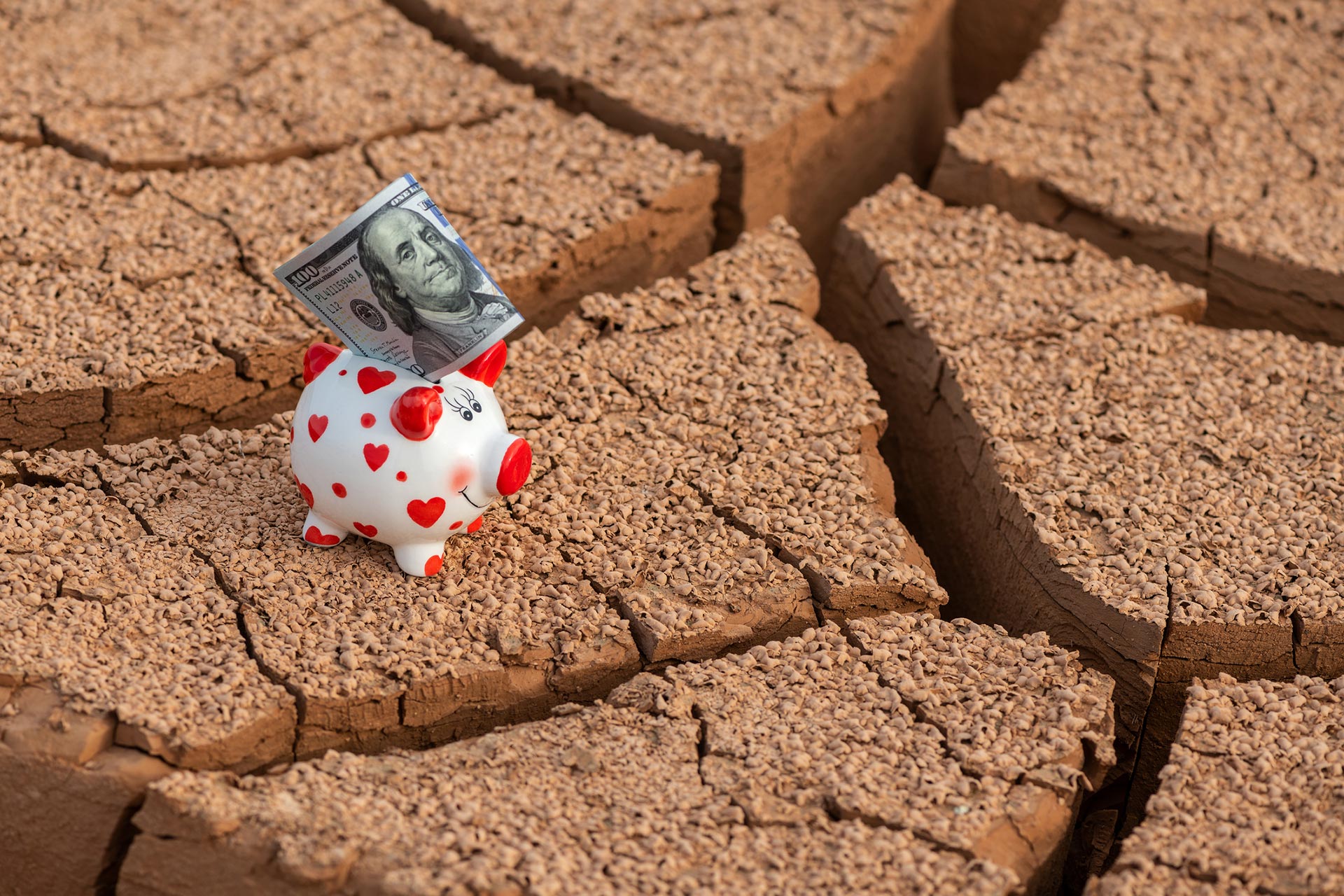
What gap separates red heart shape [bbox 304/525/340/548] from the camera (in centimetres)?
220

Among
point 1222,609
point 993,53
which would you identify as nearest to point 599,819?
point 1222,609

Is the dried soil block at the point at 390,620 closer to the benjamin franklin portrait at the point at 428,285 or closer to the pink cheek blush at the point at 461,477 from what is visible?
the pink cheek blush at the point at 461,477

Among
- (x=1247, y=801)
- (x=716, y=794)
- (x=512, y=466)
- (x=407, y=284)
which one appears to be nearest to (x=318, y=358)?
(x=407, y=284)

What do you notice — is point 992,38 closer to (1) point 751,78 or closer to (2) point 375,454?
(1) point 751,78

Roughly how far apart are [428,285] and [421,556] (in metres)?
0.43

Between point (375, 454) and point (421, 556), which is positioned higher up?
point (375, 454)

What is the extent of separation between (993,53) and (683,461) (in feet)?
7.45

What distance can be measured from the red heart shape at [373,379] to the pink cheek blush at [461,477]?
0.16 meters

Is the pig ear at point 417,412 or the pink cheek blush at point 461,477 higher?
the pig ear at point 417,412

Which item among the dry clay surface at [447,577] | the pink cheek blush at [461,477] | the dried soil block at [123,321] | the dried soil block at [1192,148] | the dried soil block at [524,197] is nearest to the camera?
the dry clay surface at [447,577]

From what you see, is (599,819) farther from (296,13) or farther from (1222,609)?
(296,13)

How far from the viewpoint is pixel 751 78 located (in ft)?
10.9

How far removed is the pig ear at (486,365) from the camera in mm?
2145

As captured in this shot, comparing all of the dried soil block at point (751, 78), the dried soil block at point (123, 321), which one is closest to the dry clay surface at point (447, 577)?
the dried soil block at point (123, 321)
